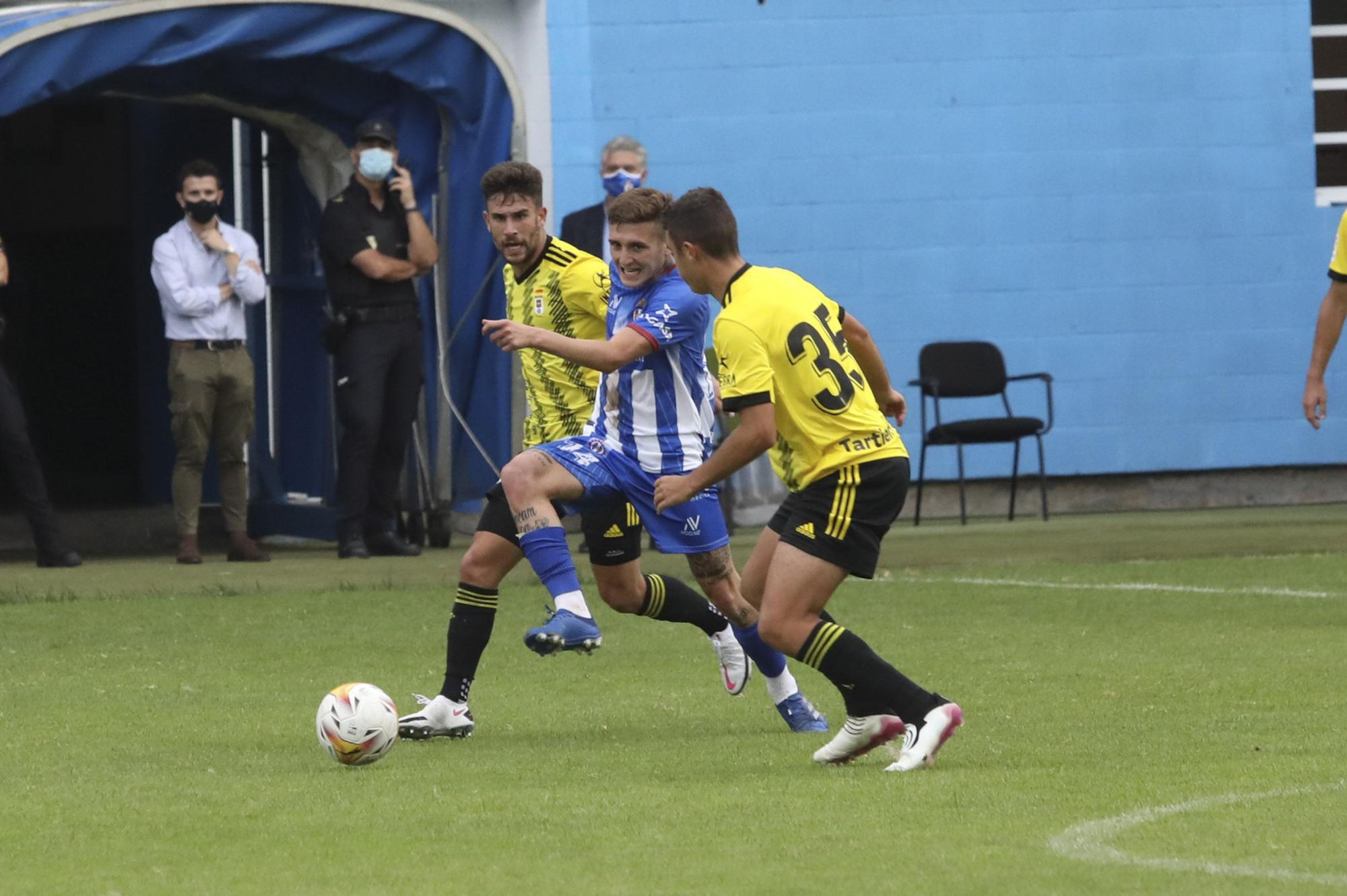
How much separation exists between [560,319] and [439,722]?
1464 mm

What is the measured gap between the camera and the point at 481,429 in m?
13.8

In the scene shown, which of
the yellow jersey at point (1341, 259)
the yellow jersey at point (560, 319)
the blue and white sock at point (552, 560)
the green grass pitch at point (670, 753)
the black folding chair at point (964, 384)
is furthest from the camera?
the black folding chair at point (964, 384)

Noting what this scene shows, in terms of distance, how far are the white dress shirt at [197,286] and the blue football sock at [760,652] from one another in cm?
633

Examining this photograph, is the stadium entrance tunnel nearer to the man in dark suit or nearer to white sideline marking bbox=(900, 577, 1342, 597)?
the man in dark suit

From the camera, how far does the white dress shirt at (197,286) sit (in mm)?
12703

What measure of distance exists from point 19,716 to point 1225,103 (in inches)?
412

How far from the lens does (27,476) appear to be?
12.3m

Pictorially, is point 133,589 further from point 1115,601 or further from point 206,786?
point 206,786

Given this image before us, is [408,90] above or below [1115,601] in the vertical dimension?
above

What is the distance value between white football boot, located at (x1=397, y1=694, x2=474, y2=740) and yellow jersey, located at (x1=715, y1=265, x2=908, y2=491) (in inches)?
53.9

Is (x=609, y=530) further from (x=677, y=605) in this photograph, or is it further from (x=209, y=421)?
(x=209, y=421)

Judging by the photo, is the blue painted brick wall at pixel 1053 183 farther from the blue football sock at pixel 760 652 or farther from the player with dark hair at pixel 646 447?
the blue football sock at pixel 760 652

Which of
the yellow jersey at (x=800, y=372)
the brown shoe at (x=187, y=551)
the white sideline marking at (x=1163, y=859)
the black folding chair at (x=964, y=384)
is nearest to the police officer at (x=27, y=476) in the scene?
the brown shoe at (x=187, y=551)

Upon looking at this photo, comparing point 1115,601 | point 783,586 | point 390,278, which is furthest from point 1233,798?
point 390,278
